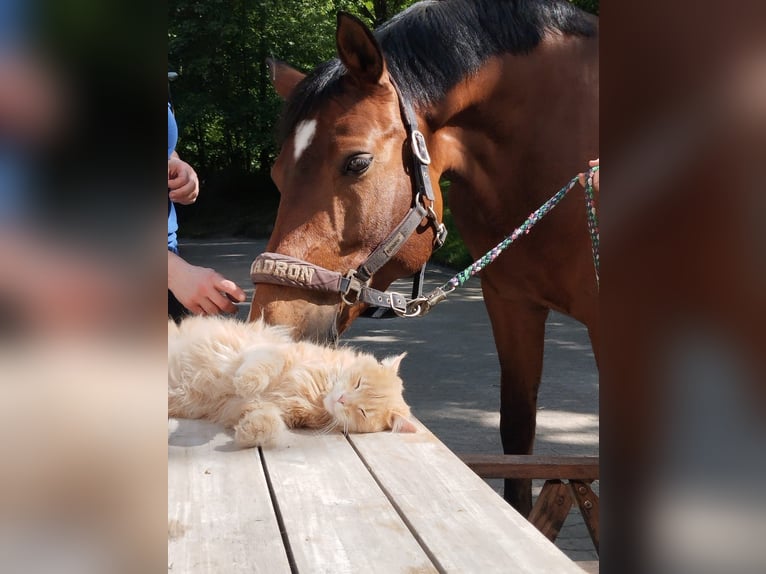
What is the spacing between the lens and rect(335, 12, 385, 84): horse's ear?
7.63 feet

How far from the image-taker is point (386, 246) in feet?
7.64

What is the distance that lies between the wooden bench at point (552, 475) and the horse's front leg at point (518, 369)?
64 centimetres

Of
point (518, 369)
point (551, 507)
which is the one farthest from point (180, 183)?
point (518, 369)

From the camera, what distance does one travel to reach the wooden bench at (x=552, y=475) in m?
2.17

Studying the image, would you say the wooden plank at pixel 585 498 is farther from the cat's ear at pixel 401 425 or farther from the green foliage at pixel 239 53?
the green foliage at pixel 239 53

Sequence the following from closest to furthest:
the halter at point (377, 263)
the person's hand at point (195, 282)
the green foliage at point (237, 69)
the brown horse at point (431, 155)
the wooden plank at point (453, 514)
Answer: the wooden plank at point (453, 514) < the person's hand at point (195, 282) < the halter at point (377, 263) < the brown horse at point (431, 155) < the green foliage at point (237, 69)

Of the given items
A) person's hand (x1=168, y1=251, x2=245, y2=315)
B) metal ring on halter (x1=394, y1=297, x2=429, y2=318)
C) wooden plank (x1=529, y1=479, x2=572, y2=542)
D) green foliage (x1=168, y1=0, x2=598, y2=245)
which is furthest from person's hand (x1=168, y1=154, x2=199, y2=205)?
green foliage (x1=168, y1=0, x2=598, y2=245)

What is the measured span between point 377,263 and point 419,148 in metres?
0.38

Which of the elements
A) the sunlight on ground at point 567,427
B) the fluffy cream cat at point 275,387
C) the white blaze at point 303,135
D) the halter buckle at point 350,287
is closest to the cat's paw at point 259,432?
Answer: the fluffy cream cat at point 275,387

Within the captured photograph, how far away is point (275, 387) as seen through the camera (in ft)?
5.16

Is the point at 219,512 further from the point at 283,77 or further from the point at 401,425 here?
the point at 283,77

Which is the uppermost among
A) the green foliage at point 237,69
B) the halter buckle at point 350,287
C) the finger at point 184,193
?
the green foliage at point 237,69
